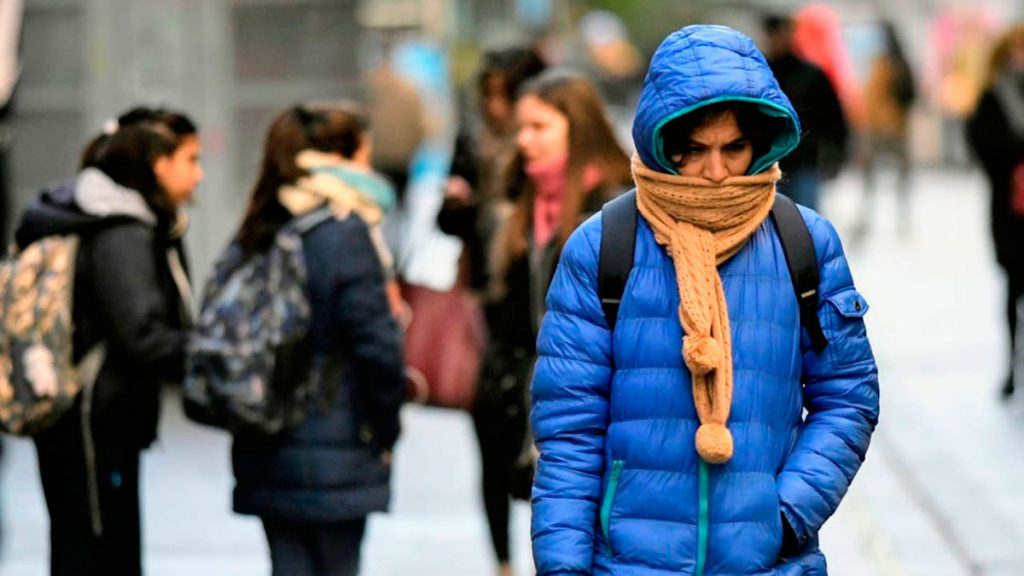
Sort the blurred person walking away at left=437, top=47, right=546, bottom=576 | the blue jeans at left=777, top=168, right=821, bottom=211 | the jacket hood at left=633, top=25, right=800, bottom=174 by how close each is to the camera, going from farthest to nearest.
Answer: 1. the blue jeans at left=777, top=168, right=821, bottom=211
2. the blurred person walking away at left=437, top=47, right=546, bottom=576
3. the jacket hood at left=633, top=25, right=800, bottom=174

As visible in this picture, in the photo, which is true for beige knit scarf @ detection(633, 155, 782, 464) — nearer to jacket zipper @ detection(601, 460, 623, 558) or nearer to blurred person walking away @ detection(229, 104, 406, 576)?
jacket zipper @ detection(601, 460, 623, 558)

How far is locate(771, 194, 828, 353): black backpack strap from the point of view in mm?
3887

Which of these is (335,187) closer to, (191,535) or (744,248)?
(744,248)

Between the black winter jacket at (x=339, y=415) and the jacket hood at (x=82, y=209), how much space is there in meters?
0.55

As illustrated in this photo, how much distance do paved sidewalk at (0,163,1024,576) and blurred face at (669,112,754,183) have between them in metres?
3.92

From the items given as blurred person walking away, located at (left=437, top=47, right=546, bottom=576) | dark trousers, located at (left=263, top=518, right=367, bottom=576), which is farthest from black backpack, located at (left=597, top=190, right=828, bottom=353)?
blurred person walking away, located at (left=437, top=47, right=546, bottom=576)

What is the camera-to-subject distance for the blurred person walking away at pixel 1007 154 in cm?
1081

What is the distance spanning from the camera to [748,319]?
151 inches

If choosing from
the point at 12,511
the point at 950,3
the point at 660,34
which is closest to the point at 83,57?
the point at 12,511

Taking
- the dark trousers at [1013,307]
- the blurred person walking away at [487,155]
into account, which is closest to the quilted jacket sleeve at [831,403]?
the blurred person walking away at [487,155]

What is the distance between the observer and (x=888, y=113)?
70.8 ft

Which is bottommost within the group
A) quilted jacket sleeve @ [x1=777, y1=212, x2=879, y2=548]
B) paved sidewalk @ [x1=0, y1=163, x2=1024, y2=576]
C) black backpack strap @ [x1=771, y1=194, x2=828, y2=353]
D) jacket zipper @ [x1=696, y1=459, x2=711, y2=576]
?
paved sidewalk @ [x1=0, y1=163, x2=1024, y2=576]

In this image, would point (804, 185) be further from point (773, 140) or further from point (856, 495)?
point (773, 140)

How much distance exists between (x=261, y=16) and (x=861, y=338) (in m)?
7.76
